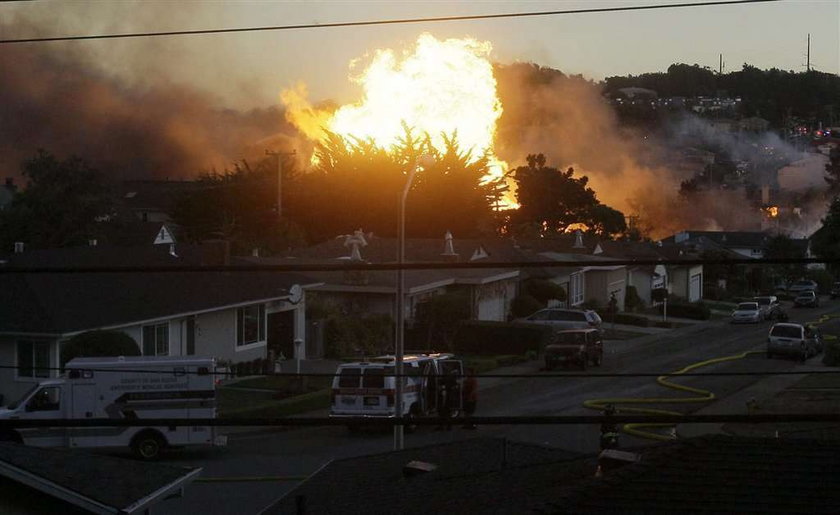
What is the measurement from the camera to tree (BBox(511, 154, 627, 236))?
5466 centimetres

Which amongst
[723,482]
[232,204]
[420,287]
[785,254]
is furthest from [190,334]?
[232,204]

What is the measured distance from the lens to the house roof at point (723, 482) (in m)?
7.29

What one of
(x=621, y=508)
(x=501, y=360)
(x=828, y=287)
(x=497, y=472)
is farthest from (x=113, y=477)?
(x=828, y=287)

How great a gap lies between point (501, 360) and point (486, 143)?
4592cm

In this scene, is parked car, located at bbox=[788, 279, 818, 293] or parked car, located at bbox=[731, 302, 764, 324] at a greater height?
parked car, located at bbox=[788, 279, 818, 293]

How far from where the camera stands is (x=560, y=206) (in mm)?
55438

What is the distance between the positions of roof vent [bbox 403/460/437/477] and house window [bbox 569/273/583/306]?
24630 millimetres

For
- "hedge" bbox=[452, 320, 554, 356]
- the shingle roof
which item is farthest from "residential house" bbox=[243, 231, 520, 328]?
the shingle roof

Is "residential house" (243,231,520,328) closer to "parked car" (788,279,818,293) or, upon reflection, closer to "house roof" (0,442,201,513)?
"parked car" (788,279,818,293)

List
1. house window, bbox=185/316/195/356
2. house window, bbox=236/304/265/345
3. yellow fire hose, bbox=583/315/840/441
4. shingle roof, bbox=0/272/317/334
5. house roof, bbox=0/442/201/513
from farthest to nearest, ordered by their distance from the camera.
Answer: house window, bbox=236/304/265/345
house window, bbox=185/316/195/356
shingle roof, bbox=0/272/317/334
yellow fire hose, bbox=583/315/840/441
house roof, bbox=0/442/201/513

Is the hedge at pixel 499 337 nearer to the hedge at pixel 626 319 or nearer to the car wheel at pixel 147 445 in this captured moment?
the hedge at pixel 626 319

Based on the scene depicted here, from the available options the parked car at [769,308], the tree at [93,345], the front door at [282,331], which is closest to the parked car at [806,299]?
the parked car at [769,308]

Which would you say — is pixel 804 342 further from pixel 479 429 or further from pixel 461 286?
pixel 461 286

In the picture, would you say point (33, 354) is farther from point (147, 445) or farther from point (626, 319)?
point (626, 319)
